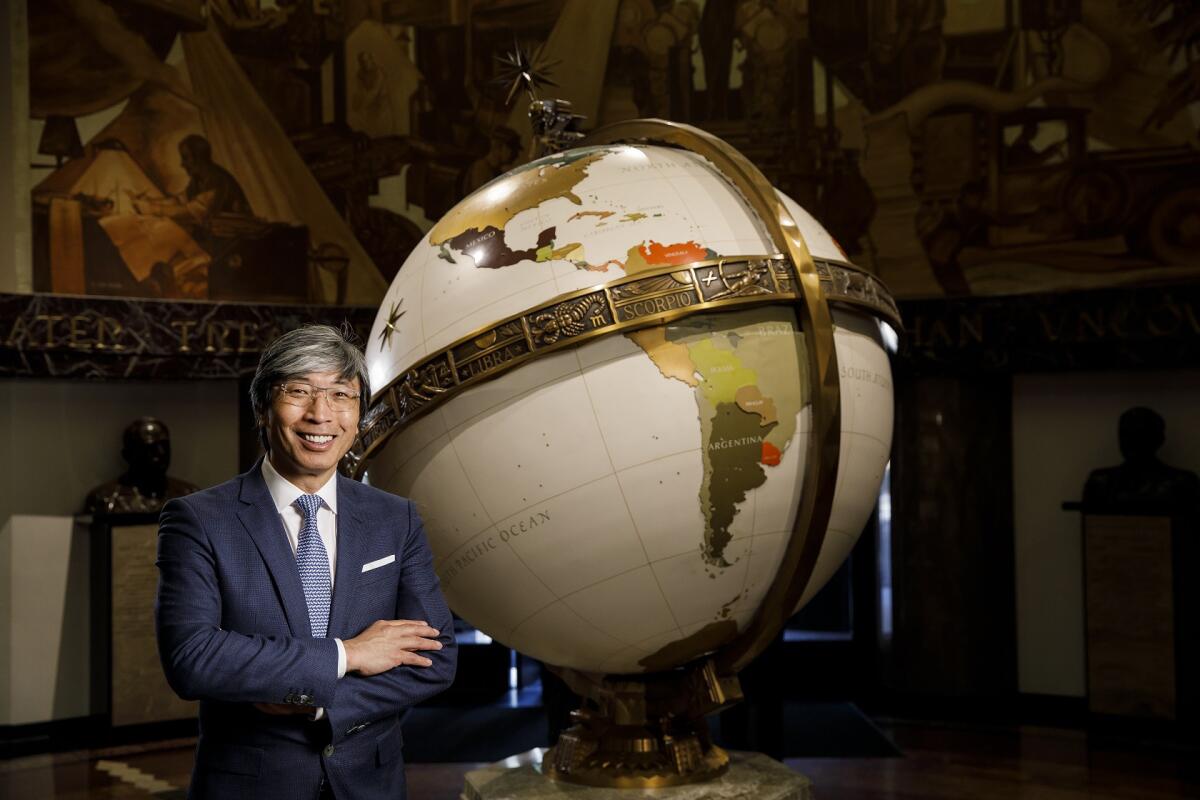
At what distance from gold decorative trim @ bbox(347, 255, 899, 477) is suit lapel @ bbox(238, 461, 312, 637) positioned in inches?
30.4

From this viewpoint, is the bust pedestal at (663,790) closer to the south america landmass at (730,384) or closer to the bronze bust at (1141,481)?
the south america landmass at (730,384)

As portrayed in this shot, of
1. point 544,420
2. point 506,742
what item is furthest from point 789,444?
point 506,742

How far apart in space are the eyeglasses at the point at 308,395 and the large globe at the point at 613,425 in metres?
0.64

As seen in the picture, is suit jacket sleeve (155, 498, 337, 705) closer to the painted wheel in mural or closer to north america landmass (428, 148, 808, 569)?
north america landmass (428, 148, 808, 569)

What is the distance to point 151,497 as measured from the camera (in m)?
6.24

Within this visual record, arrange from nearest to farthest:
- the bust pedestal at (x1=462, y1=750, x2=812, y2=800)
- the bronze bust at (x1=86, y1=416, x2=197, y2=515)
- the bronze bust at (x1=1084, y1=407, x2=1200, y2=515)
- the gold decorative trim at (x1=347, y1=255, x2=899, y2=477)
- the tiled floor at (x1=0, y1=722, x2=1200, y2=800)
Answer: the gold decorative trim at (x1=347, y1=255, x2=899, y2=477), the bust pedestal at (x1=462, y1=750, x2=812, y2=800), the tiled floor at (x1=0, y1=722, x2=1200, y2=800), the bronze bust at (x1=1084, y1=407, x2=1200, y2=515), the bronze bust at (x1=86, y1=416, x2=197, y2=515)

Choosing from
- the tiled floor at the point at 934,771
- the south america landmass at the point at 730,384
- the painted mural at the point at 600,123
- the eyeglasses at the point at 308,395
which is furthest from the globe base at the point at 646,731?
the painted mural at the point at 600,123

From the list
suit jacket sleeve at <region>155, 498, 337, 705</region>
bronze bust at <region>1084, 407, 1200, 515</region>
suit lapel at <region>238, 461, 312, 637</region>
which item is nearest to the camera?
suit jacket sleeve at <region>155, 498, 337, 705</region>

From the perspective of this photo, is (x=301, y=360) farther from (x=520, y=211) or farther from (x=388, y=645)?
(x=520, y=211)

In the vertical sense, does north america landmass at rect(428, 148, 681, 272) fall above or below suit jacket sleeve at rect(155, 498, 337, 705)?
above

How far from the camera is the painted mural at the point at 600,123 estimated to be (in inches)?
244

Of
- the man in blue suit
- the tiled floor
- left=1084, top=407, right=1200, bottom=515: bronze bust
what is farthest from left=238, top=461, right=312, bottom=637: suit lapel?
left=1084, top=407, right=1200, bottom=515: bronze bust

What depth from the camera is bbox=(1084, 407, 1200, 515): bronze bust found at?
18.6 feet

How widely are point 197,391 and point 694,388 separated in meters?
4.83
